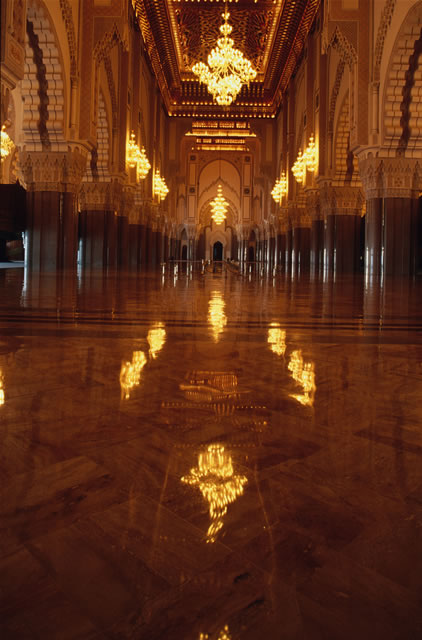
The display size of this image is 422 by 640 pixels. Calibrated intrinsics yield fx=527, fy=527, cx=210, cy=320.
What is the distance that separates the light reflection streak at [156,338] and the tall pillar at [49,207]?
857cm

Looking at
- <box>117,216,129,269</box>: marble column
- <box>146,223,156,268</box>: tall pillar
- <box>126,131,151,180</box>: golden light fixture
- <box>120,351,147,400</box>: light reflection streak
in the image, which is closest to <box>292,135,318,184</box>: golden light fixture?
<box>126,131,151,180</box>: golden light fixture

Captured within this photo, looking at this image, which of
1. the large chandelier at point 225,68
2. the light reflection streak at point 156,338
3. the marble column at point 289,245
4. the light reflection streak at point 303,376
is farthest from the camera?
the marble column at point 289,245

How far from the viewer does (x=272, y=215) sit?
25.7 meters

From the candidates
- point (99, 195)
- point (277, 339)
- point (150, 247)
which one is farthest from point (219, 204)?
point (277, 339)

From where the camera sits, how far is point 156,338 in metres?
2.36

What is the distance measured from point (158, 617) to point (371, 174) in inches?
444

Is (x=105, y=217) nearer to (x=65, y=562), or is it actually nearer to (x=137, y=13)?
(x=137, y=13)

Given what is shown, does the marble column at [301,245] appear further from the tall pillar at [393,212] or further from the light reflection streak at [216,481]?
the light reflection streak at [216,481]

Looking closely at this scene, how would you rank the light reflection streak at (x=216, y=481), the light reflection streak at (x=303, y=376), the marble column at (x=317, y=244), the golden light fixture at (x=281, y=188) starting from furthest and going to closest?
the golden light fixture at (x=281, y=188)
the marble column at (x=317, y=244)
the light reflection streak at (x=303, y=376)
the light reflection streak at (x=216, y=481)

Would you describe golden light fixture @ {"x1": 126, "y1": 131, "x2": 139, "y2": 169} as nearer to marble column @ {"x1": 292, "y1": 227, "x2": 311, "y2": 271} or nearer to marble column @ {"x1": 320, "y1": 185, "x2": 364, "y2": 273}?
marble column @ {"x1": 320, "y1": 185, "x2": 364, "y2": 273}

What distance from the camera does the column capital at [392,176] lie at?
10672 millimetres

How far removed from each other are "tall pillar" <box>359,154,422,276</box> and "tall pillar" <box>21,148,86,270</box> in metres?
6.09

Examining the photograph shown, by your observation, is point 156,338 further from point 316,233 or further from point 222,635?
point 316,233

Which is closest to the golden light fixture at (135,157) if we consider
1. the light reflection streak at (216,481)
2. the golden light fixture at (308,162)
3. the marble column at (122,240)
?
the marble column at (122,240)
